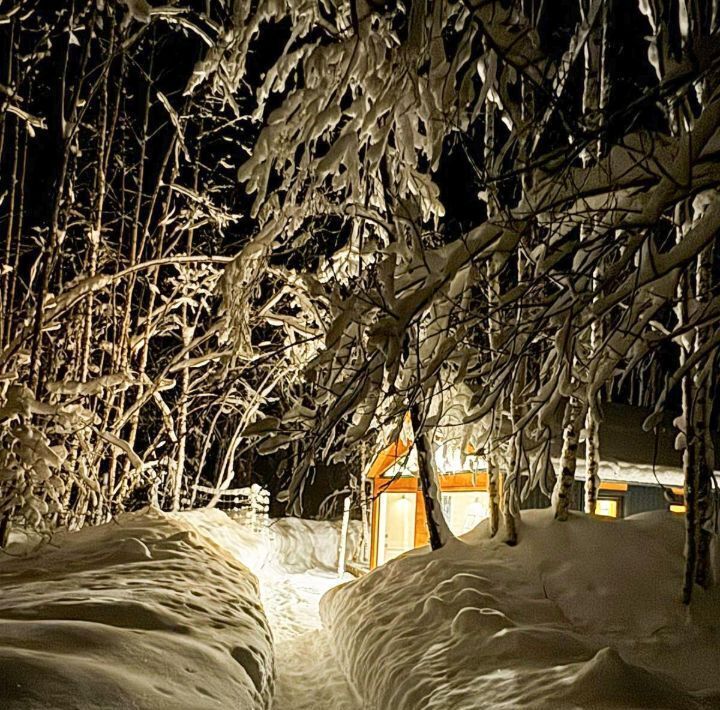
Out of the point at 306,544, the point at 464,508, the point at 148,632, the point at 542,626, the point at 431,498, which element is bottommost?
the point at 306,544

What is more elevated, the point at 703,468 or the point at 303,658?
the point at 703,468

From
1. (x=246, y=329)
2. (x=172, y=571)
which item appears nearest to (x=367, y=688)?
(x=172, y=571)

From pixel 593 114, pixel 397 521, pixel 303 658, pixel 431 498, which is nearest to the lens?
pixel 593 114

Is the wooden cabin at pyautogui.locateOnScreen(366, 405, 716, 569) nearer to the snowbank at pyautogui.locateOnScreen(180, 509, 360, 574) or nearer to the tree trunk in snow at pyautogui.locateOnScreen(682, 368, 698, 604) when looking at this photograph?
the snowbank at pyautogui.locateOnScreen(180, 509, 360, 574)

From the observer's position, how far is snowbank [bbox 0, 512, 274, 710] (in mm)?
3807

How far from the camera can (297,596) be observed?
15.5 meters

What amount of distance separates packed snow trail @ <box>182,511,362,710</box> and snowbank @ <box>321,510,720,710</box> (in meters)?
0.33

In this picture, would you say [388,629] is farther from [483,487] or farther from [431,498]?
[483,487]

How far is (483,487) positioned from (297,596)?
14.7 feet

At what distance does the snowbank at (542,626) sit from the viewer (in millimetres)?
4602

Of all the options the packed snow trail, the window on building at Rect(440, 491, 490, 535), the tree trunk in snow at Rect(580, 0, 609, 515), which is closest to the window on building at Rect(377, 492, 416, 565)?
the window on building at Rect(440, 491, 490, 535)

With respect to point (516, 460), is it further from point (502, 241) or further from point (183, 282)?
point (183, 282)

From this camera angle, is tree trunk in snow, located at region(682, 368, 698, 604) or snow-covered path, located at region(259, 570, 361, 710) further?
snow-covered path, located at region(259, 570, 361, 710)

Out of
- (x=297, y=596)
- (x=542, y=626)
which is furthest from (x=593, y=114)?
(x=297, y=596)
